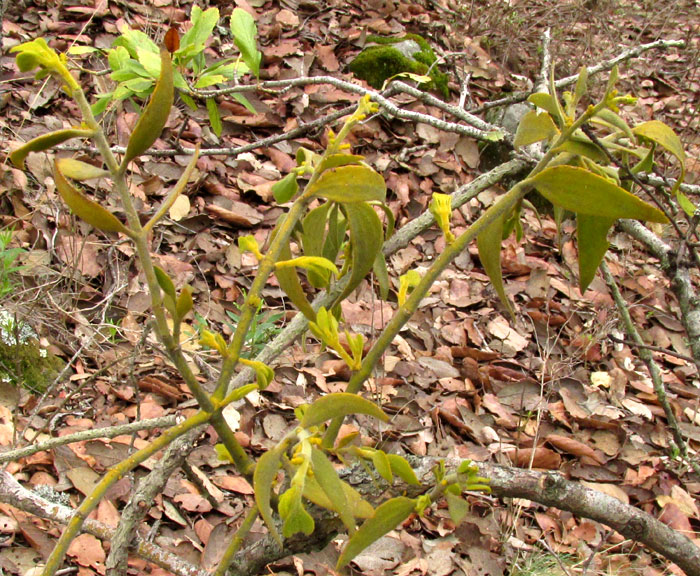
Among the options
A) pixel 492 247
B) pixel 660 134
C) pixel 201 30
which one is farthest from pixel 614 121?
pixel 201 30

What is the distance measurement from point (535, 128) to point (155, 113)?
1.85 feet

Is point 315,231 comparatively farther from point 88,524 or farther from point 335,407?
point 88,524

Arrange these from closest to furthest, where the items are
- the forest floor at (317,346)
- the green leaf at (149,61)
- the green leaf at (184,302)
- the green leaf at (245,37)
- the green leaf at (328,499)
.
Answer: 1. the green leaf at (184,302)
2. the green leaf at (328,499)
3. the green leaf at (149,61)
4. the green leaf at (245,37)
5. the forest floor at (317,346)

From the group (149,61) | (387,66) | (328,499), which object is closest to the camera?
(328,499)

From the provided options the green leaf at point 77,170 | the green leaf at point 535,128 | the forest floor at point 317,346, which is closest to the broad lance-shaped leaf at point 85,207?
the green leaf at point 77,170

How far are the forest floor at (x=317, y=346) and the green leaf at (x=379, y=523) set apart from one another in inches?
23.1

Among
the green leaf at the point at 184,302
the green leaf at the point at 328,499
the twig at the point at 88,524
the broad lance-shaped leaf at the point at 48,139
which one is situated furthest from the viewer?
the twig at the point at 88,524

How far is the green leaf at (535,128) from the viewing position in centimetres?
95

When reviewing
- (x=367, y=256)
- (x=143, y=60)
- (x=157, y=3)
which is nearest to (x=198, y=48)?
(x=143, y=60)

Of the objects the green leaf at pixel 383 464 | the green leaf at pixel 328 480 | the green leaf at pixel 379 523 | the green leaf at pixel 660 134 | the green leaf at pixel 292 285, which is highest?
the green leaf at pixel 660 134

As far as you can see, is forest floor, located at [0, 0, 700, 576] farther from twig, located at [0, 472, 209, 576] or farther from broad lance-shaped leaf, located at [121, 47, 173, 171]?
broad lance-shaped leaf, located at [121, 47, 173, 171]

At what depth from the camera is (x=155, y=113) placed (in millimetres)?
632

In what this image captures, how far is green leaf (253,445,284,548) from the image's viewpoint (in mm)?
703

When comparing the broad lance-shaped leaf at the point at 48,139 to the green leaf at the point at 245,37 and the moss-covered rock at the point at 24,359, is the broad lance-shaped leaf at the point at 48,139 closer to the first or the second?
the green leaf at the point at 245,37
